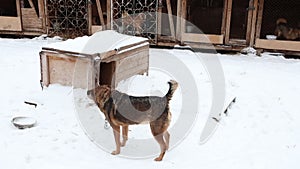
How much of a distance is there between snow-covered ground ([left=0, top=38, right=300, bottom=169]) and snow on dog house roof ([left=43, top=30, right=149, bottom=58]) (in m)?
0.64

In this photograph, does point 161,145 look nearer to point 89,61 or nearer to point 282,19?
point 89,61

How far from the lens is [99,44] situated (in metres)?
5.38

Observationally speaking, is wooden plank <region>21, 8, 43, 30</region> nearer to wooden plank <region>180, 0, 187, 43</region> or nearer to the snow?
wooden plank <region>180, 0, 187, 43</region>

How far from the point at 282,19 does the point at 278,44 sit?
1124 mm

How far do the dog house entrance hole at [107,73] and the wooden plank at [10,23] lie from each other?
5118 mm

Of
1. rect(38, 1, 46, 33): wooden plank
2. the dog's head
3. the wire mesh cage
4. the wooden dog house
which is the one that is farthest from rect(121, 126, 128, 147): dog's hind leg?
rect(38, 1, 46, 33): wooden plank

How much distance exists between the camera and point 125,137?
402 cm

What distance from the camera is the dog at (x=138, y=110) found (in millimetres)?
3592

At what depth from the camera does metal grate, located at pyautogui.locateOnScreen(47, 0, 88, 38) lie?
930 centimetres

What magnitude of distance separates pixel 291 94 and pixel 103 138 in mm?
3581

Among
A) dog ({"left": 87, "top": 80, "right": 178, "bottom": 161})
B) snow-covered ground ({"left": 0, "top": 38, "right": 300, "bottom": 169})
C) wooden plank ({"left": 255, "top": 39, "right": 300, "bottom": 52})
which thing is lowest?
snow-covered ground ({"left": 0, "top": 38, "right": 300, "bottom": 169})

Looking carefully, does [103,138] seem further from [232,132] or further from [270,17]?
[270,17]

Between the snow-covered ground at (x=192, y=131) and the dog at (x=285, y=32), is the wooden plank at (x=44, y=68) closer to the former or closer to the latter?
the snow-covered ground at (x=192, y=131)

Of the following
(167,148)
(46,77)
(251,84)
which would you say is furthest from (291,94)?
(46,77)
